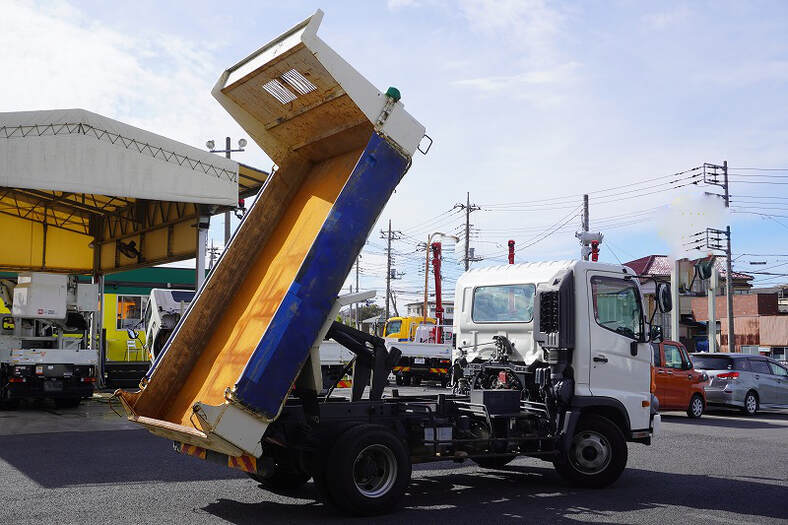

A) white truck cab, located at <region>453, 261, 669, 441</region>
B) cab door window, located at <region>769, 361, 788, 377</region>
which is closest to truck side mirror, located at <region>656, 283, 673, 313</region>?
white truck cab, located at <region>453, 261, 669, 441</region>

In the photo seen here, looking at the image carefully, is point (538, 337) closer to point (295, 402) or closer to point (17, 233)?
point (295, 402)

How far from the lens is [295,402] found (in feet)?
23.4

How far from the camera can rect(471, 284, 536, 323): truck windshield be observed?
9117 mm

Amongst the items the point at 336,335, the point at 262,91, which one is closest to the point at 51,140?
the point at 262,91

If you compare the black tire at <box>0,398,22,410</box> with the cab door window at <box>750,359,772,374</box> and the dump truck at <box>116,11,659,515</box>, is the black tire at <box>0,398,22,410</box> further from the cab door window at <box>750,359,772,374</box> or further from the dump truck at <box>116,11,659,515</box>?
the cab door window at <box>750,359,772,374</box>

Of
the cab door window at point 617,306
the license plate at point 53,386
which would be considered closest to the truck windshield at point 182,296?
the license plate at point 53,386

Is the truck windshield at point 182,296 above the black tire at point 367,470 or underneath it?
above

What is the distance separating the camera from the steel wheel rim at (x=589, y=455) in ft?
28.1

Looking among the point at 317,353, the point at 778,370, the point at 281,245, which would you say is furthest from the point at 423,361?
the point at 317,353

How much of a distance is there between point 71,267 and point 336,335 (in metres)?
17.7

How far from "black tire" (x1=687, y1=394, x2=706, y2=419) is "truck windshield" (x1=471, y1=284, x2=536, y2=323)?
401 inches

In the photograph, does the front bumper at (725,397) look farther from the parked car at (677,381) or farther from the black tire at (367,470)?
the black tire at (367,470)

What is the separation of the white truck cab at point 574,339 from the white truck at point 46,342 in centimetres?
1096

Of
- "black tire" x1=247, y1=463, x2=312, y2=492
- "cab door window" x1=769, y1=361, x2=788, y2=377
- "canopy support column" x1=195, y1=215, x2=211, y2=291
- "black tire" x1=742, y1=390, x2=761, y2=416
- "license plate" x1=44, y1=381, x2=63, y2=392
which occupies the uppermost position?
"canopy support column" x1=195, y1=215, x2=211, y2=291
